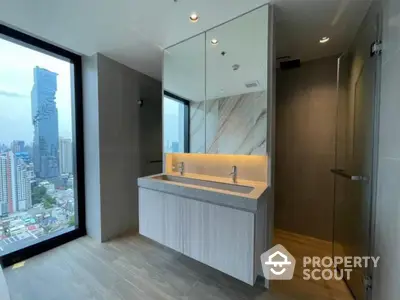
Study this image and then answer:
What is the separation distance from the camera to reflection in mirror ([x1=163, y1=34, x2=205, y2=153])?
2.06 metres

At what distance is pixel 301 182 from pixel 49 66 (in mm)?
3621

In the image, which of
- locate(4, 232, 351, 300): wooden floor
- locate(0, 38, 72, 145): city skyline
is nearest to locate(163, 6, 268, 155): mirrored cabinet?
locate(4, 232, 351, 300): wooden floor

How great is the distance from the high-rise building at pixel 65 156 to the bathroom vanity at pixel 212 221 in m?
1.15

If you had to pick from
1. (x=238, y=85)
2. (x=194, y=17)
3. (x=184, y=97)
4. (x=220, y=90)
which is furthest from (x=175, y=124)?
(x=194, y=17)

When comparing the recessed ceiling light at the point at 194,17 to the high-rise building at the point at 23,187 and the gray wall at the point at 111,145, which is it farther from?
the high-rise building at the point at 23,187

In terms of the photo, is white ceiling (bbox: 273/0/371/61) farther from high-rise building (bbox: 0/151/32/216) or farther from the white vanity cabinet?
high-rise building (bbox: 0/151/32/216)

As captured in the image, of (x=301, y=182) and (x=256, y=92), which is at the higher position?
(x=256, y=92)

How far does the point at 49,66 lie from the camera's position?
2213 mm

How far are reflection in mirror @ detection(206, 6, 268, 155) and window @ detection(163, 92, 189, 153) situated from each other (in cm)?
34

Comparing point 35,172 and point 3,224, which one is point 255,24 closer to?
point 35,172

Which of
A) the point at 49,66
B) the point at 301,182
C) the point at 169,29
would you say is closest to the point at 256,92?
the point at 169,29

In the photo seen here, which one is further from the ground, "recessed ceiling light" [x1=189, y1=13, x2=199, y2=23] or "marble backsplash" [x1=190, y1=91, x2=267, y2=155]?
"recessed ceiling light" [x1=189, y1=13, x2=199, y2=23]

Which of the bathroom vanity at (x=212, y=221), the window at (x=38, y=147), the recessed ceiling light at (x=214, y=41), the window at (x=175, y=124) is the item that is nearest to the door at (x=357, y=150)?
the bathroom vanity at (x=212, y=221)

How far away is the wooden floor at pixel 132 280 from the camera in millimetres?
1550
